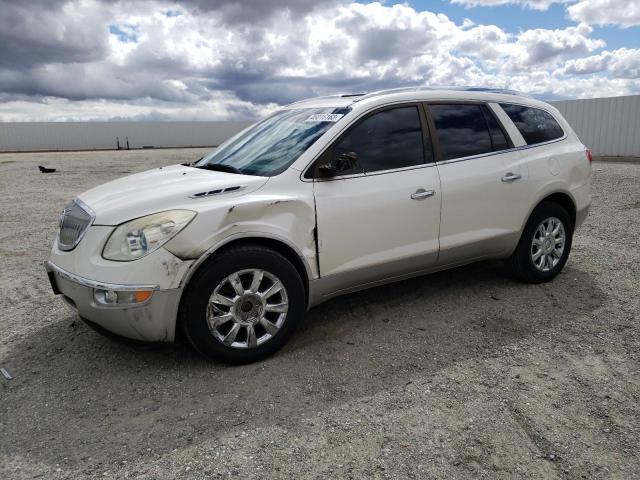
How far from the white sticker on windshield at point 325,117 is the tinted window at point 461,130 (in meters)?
0.86

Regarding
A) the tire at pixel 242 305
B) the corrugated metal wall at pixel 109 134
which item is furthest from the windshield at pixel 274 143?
the corrugated metal wall at pixel 109 134

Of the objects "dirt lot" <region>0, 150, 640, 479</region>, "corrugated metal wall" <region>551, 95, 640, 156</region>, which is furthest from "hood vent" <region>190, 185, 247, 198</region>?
"corrugated metal wall" <region>551, 95, 640, 156</region>

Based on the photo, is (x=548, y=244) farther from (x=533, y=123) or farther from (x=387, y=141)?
(x=387, y=141)

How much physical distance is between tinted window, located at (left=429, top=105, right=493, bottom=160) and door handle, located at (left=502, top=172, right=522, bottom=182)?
0.86 ft

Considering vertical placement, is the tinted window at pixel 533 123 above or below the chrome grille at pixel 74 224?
above

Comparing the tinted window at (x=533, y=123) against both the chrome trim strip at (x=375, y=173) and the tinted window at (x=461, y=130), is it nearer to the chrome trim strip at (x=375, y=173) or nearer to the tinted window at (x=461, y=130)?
the tinted window at (x=461, y=130)

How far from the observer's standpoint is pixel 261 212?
335 cm

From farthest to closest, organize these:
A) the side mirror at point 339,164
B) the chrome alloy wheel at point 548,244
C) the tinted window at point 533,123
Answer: the chrome alloy wheel at point 548,244
the tinted window at point 533,123
the side mirror at point 339,164

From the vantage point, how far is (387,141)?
12.9 ft

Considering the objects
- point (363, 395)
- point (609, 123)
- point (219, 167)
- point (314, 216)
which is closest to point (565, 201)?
point (314, 216)

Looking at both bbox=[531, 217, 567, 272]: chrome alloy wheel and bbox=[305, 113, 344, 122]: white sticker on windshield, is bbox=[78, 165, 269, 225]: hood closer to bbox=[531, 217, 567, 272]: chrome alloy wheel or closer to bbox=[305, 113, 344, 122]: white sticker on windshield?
bbox=[305, 113, 344, 122]: white sticker on windshield

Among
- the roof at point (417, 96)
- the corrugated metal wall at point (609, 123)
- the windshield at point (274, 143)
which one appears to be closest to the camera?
the windshield at point (274, 143)

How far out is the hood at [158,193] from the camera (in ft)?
10.5

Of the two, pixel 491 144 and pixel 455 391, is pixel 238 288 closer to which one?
pixel 455 391
